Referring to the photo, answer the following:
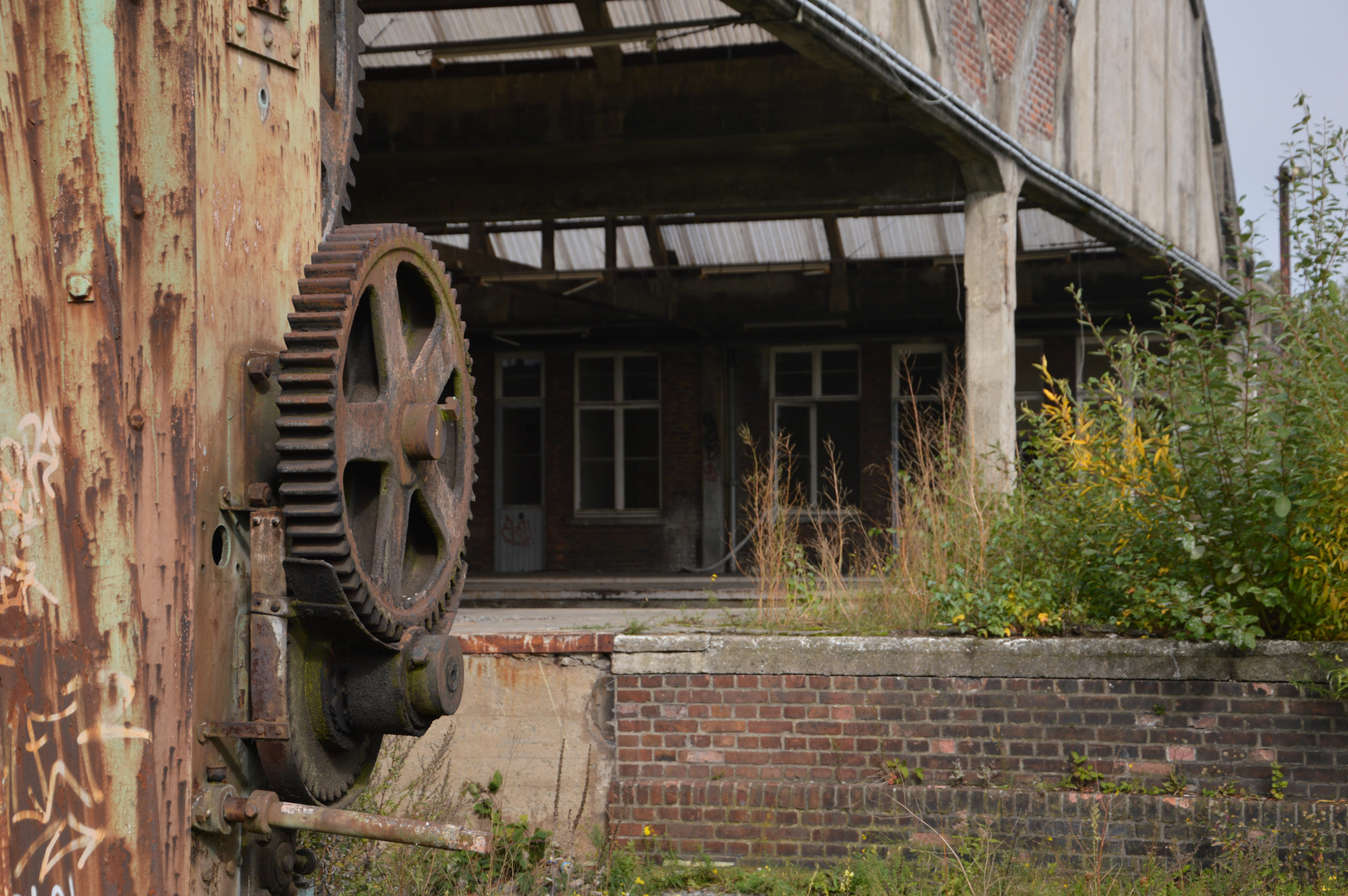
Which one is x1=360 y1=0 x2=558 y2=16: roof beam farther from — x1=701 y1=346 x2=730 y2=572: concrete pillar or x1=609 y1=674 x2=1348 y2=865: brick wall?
x1=701 y1=346 x2=730 y2=572: concrete pillar

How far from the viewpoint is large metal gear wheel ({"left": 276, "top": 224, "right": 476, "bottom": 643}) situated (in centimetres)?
206

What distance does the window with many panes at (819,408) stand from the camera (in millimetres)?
19172

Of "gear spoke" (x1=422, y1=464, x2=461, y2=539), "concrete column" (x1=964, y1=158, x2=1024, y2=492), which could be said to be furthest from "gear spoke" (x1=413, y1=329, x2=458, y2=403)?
"concrete column" (x1=964, y1=158, x2=1024, y2=492)

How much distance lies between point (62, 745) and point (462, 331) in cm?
120

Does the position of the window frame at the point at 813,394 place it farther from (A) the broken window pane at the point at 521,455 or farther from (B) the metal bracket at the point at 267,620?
(B) the metal bracket at the point at 267,620

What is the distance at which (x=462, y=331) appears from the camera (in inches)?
106

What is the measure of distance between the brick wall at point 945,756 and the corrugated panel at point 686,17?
20.6 ft

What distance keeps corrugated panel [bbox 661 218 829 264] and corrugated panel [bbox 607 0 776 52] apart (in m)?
6.36

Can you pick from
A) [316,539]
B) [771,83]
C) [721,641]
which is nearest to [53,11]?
[316,539]

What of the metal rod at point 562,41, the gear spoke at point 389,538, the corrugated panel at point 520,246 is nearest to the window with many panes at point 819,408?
the corrugated panel at point 520,246

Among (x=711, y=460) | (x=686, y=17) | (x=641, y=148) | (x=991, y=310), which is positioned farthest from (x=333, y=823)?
(x=711, y=460)

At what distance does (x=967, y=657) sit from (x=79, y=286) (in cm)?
485

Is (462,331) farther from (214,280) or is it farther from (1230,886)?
(1230,886)

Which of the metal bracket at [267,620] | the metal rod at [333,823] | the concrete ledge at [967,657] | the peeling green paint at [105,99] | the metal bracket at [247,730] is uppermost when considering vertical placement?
the peeling green paint at [105,99]
